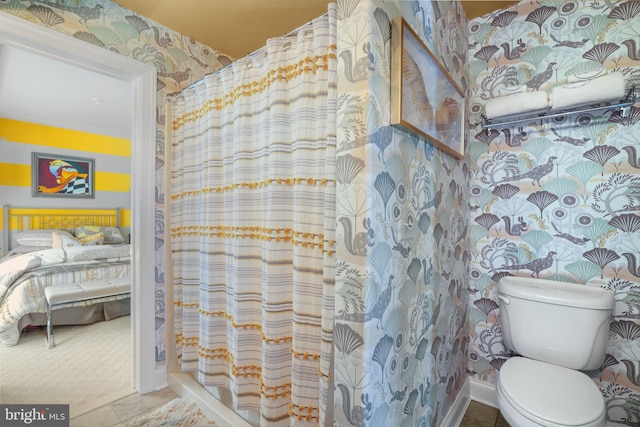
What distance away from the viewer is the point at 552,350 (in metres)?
1.41

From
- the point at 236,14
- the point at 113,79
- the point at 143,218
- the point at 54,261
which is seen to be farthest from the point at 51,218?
the point at 236,14

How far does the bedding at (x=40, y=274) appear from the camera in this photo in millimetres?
2564

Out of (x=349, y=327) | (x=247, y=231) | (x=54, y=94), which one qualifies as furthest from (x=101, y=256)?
(x=349, y=327)

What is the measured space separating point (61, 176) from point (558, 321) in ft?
18.4

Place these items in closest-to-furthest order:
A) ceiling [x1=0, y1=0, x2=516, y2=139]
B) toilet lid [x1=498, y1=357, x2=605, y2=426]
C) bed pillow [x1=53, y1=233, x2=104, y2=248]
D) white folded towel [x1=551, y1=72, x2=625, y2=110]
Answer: toilet lid [x1=498, y1=357, x2=605, y2=426] < white folded towel [x1=551, y1=72, x2=625, y2=110] < ceiling [x1=0, y1=0, x2=516, y2=139] < bed pillow [x1=53, y1=233, x2=104, y2=248]

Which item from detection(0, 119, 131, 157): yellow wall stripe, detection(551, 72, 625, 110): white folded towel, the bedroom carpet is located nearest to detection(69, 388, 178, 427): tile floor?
the bedroom carpet

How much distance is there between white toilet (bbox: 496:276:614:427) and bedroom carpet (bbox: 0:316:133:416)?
2.20 m

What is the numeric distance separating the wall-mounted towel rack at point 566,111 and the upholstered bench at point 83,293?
3509mm

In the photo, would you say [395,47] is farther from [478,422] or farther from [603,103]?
[478,422]

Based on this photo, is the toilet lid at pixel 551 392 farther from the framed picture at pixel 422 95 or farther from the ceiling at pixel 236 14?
the ceiling at pixel 236 14

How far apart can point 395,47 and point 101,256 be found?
370cm

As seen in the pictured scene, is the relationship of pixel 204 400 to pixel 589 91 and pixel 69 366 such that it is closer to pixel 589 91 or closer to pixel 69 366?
pixel 69 366

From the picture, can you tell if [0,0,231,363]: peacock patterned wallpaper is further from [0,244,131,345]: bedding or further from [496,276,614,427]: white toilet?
[496,276,614,427]: white toilet

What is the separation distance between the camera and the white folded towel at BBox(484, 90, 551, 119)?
1502 millimetres
